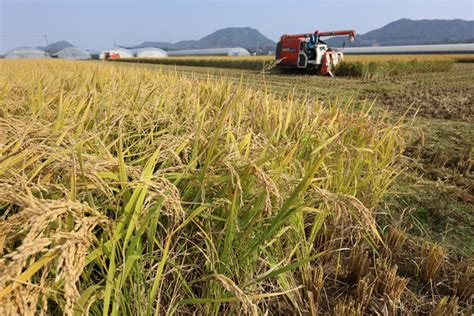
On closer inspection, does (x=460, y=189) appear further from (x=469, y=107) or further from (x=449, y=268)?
(x=469, y=107)

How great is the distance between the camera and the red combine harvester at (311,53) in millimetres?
12570

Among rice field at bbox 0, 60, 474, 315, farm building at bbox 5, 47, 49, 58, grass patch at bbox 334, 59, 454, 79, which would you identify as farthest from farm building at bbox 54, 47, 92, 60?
rice field at bbox 0, 60, 474, 315

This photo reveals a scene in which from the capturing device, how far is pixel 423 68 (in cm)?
1672

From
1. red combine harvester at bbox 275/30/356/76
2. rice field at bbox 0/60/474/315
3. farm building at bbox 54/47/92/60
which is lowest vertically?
rice field at bbox 0/60/474/315

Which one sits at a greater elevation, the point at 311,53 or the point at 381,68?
the point at 311,53

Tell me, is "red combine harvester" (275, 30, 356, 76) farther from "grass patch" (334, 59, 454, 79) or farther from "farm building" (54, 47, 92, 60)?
"farm building" (54, 47, 92, 60)

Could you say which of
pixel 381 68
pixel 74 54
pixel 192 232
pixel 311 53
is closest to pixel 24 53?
pixel 74 54

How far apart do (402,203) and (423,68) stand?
58.4 ft

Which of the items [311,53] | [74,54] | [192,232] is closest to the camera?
[192,232]

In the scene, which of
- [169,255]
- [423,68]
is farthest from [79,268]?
[423,68]

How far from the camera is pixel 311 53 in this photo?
12789 mm

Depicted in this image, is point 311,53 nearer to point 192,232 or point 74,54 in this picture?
point 192,232

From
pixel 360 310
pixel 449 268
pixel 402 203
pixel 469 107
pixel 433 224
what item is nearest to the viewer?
pixel 360 310

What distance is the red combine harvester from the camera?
1257 centimetres
